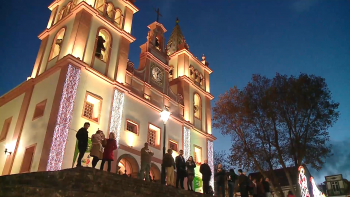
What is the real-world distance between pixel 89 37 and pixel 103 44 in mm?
1395

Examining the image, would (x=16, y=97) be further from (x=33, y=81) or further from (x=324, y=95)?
(x=324, y=95)

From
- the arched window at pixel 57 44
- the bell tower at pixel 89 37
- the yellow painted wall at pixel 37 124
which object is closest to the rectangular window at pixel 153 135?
the bell tower at pixel 89 37

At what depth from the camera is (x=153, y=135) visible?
2139 centimetres

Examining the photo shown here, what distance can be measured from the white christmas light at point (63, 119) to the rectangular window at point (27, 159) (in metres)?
1.82

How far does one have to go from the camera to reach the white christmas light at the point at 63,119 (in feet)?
49.0

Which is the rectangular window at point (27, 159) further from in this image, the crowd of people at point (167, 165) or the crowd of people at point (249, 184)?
the crowd of people at point (249, 184)

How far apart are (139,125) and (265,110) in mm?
8595

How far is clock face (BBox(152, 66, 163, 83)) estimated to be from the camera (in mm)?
23641

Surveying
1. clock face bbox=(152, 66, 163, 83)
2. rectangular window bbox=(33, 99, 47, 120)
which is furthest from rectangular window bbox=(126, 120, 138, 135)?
rectangular window bbox=(33, 99, 47, 120)

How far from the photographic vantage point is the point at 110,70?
19.9 m

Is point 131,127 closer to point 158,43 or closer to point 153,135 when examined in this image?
point 153,135

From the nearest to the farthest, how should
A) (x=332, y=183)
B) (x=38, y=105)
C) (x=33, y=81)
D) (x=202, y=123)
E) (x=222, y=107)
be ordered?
(x=38, y=105) < (x=33, y=81) < (x=222, y=107) < (x=202, y=123) < (x=332, y=183)

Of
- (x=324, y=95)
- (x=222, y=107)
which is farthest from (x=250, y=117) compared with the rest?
(x=324, y=95)

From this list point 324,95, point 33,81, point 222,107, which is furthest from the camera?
point 222,107
